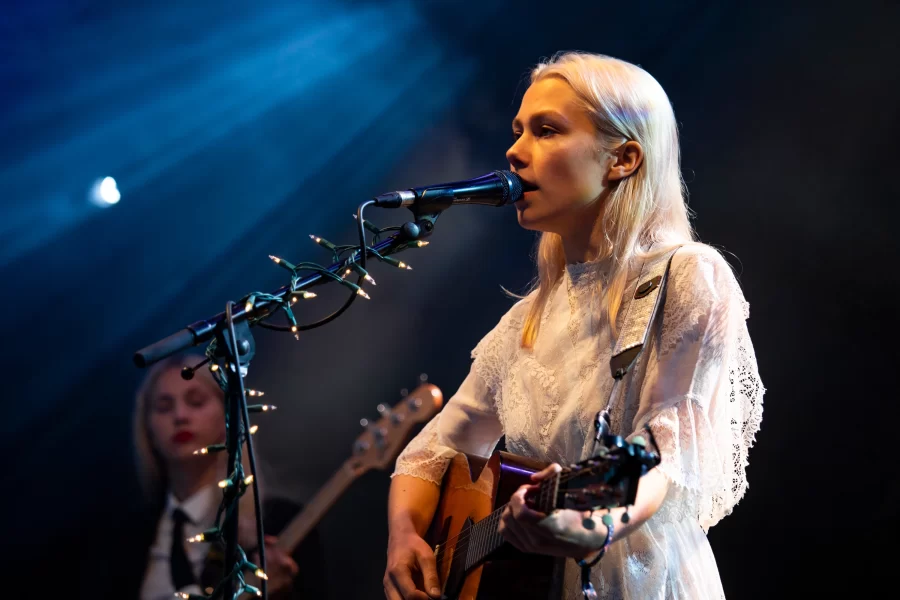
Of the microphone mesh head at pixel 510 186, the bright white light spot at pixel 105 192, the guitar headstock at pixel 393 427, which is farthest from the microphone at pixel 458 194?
the bright white light spot at pixel 105 192

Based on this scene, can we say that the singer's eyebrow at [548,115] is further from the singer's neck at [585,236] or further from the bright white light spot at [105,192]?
the bright white light spot at [105,192]

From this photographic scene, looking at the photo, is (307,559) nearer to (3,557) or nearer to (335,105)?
(3,557)

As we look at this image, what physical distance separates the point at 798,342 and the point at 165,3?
3.36m

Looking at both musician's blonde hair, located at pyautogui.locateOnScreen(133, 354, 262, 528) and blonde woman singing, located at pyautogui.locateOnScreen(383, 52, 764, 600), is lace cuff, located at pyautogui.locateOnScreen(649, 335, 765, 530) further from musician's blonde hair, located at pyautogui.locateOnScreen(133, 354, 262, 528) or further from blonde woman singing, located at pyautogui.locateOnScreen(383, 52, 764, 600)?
musician's blonde hair, located at pyautogui.locateOnScreen(133, 354, 262, 528)

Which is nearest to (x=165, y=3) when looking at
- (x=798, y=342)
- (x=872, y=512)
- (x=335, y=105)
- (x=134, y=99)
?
(x=134, y=99)

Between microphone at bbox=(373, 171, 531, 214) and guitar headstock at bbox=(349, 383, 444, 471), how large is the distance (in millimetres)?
1460

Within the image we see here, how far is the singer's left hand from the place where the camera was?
1.22 meters

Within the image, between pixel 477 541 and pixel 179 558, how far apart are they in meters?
2.42

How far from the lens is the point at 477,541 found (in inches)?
66.7

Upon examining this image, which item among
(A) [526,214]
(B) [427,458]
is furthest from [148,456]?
(A) [526,214]

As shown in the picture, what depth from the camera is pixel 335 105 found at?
380cm

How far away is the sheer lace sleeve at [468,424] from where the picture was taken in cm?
220

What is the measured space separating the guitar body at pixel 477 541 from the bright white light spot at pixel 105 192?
8.09 ft

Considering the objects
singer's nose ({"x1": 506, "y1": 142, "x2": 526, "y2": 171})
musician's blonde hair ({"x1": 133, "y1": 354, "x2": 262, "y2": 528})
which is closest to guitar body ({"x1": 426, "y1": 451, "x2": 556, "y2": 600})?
singer's nose ({"x1": 506, "y1": 142, "x2": 526, "y2": 171})
